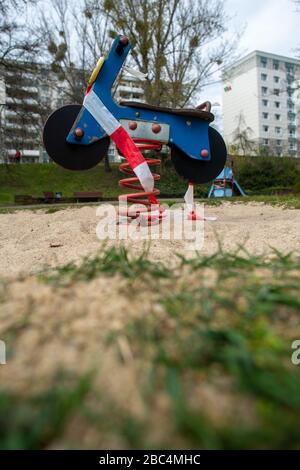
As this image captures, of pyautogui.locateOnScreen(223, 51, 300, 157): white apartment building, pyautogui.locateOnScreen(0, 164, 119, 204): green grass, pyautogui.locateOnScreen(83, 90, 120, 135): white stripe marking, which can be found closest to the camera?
pyautogui.locateOnScreen(83, 90, 120, 135): white stripe marking

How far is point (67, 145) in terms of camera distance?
394 cm

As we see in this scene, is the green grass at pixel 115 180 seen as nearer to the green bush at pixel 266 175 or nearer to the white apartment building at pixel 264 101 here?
the green bush at pixel 266 175

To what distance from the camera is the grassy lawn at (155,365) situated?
476 mm

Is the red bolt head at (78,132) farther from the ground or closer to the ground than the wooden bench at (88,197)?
farther from the ground

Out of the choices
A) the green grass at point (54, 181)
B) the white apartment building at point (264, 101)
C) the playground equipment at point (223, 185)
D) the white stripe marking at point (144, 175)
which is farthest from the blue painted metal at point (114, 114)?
the white apartment building at point (264, 101)

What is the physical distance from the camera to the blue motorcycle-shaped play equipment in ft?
12.6

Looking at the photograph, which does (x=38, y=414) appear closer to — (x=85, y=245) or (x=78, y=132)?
(x=85, y=245)

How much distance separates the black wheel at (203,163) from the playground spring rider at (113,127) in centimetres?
19

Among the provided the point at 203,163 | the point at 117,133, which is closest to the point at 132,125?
the point at 117,133

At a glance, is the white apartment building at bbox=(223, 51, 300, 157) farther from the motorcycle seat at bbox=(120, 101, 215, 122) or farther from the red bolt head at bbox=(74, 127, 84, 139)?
the red bolt head at bbox=(74, 127, 84, 139)

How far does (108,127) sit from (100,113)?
17cm

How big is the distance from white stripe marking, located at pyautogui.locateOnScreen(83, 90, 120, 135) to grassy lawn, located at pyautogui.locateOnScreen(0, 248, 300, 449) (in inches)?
122

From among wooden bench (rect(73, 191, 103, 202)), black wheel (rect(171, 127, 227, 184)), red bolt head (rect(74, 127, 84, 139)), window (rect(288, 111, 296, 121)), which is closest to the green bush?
wooden bench (rect(73, 191, 103, 202))

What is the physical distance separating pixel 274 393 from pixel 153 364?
0.65 feet
